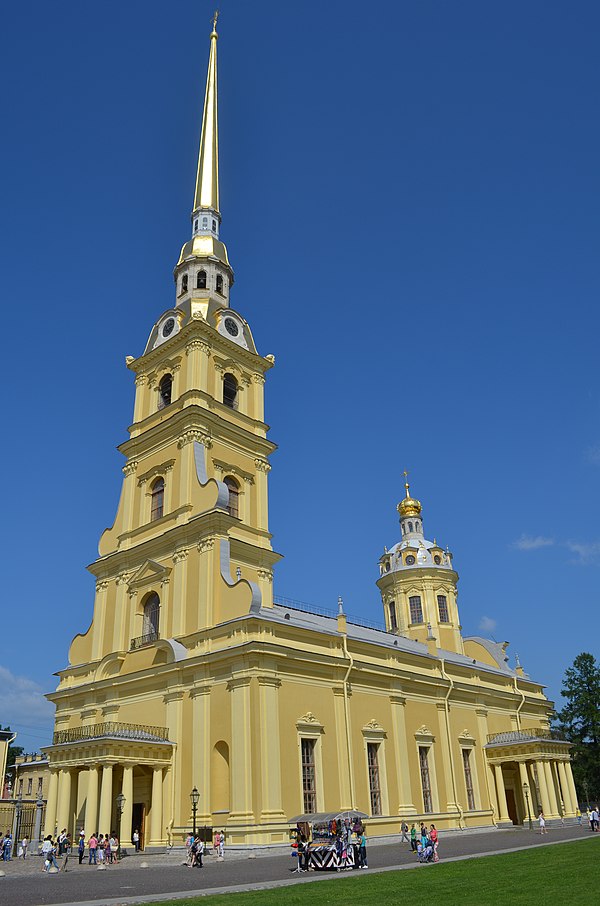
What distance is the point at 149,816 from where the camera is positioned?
29156 mm

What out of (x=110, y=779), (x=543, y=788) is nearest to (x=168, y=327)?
(x=110, y=779)

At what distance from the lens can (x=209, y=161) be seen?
159 feet

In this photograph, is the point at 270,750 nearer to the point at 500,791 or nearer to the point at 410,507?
the point at 500,791

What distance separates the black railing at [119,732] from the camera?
28.3m

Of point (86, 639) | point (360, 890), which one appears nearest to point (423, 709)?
point (86, 639)

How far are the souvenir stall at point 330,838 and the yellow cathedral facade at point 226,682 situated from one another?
2701mm

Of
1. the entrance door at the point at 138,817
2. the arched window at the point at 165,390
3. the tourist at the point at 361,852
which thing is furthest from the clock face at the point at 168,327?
the tourist at the point at 361,852

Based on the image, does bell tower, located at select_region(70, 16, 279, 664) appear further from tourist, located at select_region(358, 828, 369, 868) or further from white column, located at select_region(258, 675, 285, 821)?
tourist, located at select_region(358, 828, 369, 868)

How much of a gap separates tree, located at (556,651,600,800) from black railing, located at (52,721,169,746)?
40.2 meters

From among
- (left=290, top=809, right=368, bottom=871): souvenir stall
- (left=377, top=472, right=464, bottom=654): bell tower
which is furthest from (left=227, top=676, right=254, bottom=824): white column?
(left=377, top=472, right=464, bottom=654): bell tower

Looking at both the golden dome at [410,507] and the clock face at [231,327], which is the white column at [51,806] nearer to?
the clock face at [231,327]

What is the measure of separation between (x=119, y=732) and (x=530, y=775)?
82.4ft

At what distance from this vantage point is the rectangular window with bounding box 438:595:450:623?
55.4 metres

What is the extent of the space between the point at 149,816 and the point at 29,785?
90.4ft
